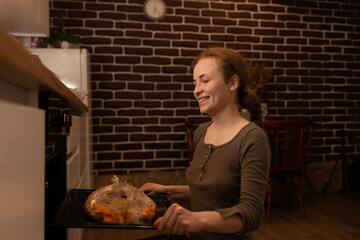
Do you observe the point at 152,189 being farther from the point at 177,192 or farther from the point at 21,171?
the point at 21,171

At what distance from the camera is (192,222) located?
92cm

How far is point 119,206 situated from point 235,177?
18.0 inches

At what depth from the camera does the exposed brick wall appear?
342 cm

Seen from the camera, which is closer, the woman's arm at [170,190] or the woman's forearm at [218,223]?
the woman's forearm at [218,223]

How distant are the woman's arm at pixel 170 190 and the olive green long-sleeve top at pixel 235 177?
70 mm

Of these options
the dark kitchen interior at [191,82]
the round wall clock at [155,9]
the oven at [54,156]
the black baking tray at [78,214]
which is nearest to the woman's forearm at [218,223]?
the black baking tray at [78,214]

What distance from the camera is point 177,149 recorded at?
361 centimetres

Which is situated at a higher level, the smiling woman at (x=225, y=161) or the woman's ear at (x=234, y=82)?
the woman's ear at (x=234, y=82)

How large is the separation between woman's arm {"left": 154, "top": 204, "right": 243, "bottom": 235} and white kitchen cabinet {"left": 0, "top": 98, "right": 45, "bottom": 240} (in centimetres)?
31

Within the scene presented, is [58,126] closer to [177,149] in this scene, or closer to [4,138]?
[4,138]

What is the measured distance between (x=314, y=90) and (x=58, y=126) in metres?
3.55

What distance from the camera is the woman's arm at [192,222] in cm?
87

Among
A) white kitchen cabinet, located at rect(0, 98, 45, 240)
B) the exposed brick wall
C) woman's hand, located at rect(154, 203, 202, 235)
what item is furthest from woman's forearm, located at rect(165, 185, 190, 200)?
the exposed brick wall

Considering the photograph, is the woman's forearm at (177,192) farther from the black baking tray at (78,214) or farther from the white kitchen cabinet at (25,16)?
the white kitchen cabinet at (25,16)
